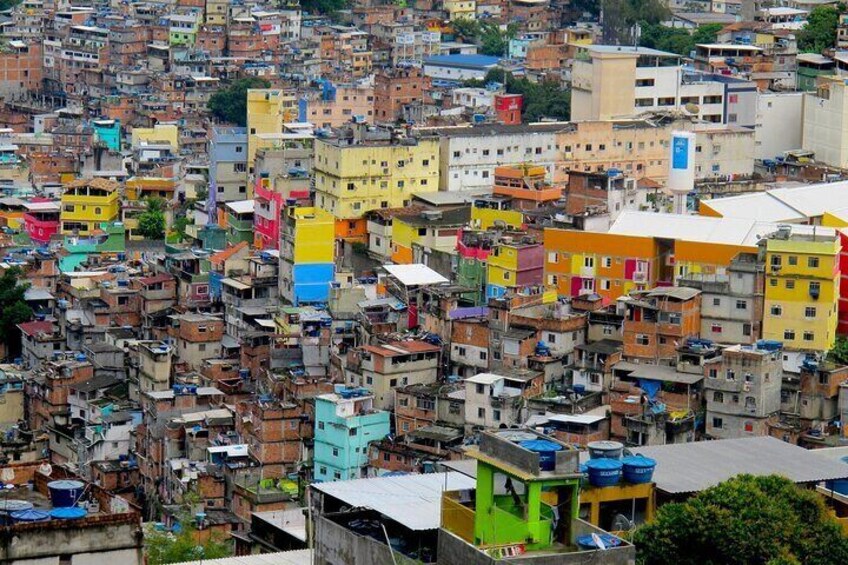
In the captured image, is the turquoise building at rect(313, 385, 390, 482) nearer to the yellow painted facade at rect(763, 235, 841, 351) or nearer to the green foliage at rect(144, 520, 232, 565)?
the green foliage at rect(144, 520, 232, 565)

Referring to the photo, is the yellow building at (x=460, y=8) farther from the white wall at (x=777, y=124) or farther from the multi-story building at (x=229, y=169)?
the multi-story building at (x=229, y=169)

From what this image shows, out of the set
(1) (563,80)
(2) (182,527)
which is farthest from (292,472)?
(1) (563,80)

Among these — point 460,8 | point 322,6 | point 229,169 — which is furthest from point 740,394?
point 460,8

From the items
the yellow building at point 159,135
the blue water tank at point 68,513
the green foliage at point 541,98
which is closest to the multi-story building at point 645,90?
the green foliage at point 541,98

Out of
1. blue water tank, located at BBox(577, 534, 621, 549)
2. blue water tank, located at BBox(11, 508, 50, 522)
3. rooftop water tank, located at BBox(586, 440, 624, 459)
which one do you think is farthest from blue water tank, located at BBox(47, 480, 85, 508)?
rooftop water tank, located at BBox(586, 440, 624, 459)

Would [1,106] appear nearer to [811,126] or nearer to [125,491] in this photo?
[811,126]
